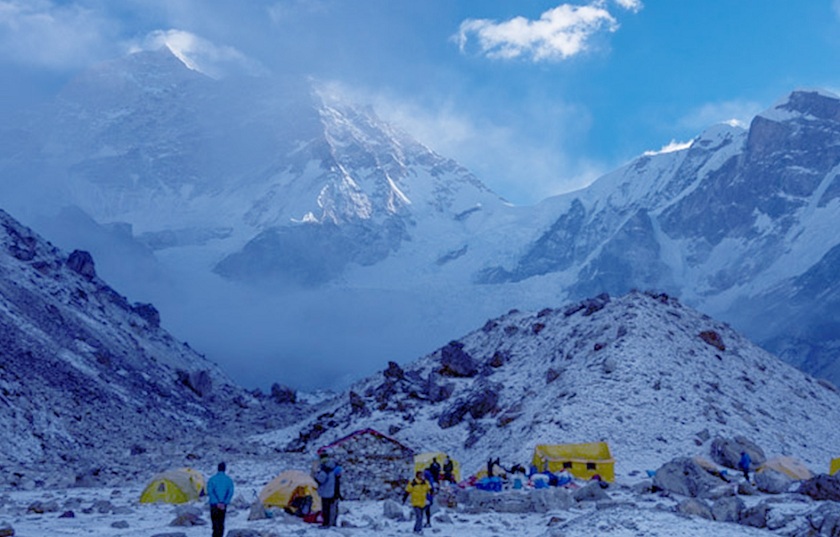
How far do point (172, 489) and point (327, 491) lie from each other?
11.8 metres

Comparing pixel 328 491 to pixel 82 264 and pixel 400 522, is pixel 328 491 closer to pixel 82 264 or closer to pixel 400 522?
pixel 400 522

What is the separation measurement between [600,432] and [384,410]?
66.9 ft

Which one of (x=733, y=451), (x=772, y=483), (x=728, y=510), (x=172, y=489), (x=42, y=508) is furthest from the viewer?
(x=733, y=451)

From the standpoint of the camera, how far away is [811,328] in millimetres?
147625

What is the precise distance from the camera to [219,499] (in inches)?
774

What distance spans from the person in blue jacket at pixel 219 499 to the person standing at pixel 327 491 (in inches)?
136

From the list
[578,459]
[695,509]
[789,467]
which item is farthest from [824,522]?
[578,459]

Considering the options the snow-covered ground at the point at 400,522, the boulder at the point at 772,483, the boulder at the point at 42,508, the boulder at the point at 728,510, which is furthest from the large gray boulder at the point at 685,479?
the boulder at the point at 42,508

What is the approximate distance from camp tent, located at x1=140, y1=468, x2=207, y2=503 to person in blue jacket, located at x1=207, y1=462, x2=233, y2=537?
12891 millimetres

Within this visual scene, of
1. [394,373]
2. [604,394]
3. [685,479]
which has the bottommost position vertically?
[685,479]

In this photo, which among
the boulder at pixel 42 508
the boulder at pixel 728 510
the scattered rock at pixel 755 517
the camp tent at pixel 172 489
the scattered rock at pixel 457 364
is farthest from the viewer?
the scattered rock at pixel 457 364

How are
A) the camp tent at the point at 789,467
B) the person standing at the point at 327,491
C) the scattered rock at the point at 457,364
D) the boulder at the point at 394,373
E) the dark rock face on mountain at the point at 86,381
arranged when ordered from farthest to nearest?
the boulder at the point at 394,373, the scattered rock at the point at 457,364, the dark rock face on mountain at the point at 86,381, the camp tent at the point at 789,467, the person standing at the point at 327,491

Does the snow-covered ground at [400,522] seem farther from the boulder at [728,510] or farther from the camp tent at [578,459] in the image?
the camp tent at [578,459]

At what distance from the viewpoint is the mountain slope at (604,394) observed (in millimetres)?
44125
